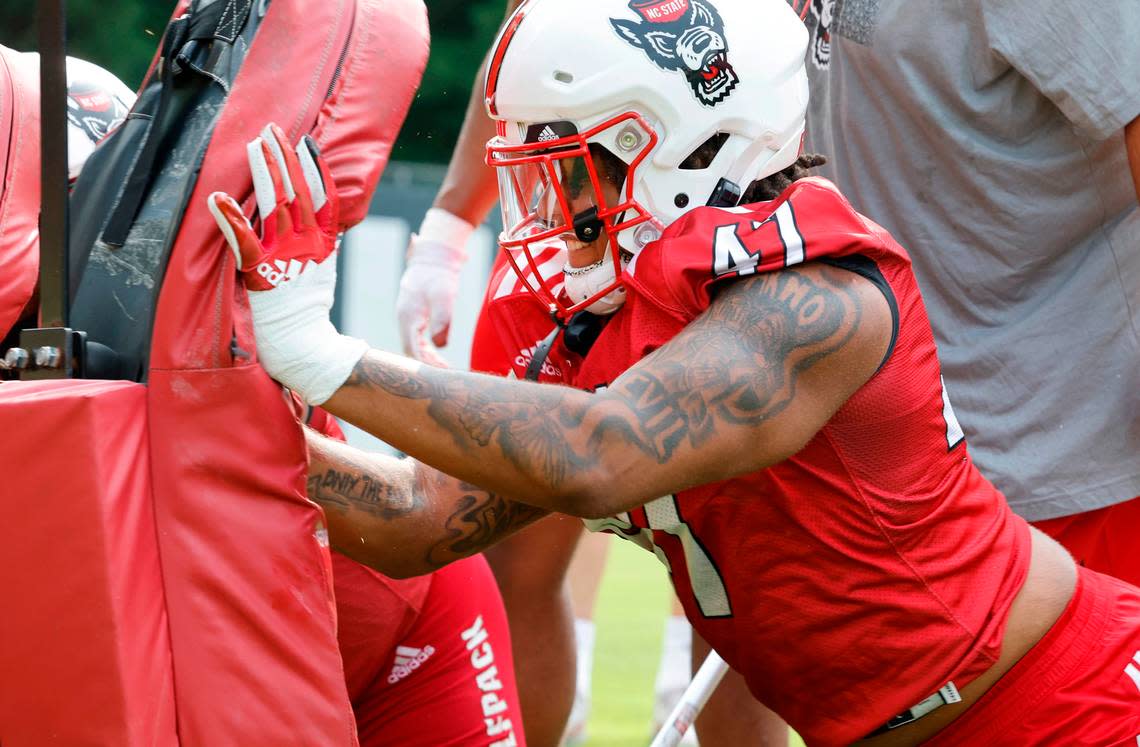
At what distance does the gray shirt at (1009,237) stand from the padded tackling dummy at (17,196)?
1353 mm

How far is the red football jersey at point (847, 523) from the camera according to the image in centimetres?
182

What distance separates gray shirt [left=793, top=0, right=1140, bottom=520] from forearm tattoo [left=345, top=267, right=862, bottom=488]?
869 mm

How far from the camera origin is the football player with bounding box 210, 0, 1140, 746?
170 cm

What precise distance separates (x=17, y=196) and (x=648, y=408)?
943mm

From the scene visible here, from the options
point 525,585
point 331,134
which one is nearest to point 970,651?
point 331,134

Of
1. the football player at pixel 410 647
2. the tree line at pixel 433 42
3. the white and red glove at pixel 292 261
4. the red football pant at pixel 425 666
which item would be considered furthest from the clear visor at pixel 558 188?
the tree line at pixel 433 42

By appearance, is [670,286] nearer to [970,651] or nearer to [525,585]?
[970,651]

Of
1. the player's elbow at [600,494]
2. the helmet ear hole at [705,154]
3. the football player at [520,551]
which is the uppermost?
the helmet ear hole at [705,154]

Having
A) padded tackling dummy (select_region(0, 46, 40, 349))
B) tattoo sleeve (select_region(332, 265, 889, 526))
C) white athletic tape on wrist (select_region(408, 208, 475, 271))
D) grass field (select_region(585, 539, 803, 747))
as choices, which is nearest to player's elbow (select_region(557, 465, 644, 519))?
tattoo sleeve (select_region(332, 265, 889, 526))

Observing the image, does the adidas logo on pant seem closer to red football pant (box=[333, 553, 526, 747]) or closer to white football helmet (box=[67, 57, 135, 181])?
red football pant (box=[333, 553, 526, 747])

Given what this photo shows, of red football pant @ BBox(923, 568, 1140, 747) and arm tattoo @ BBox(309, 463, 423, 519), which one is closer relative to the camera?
red football pant @ BBox(923, 568, 1140, 747)

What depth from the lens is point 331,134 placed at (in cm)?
163

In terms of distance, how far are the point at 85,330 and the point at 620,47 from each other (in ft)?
2.46

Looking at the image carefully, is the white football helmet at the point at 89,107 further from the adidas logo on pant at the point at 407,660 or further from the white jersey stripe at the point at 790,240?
the white jersey stripe at the point at 790,240
